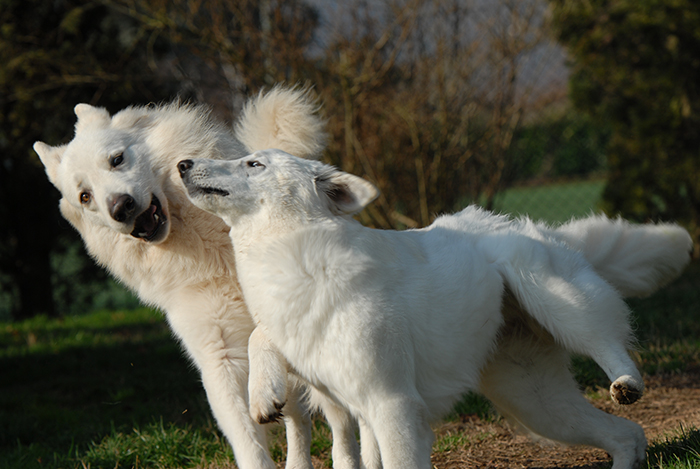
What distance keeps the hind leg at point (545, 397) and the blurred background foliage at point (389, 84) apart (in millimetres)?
3632

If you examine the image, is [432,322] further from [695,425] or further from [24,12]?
[24,12]

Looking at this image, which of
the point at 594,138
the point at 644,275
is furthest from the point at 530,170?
the point at 644,275

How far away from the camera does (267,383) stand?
2.43 metres

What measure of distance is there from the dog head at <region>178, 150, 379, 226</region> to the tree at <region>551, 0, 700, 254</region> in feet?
21.1

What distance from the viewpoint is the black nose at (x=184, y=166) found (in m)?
2.65

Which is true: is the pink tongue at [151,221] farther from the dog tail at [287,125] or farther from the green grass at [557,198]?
the green grass at [557,198]

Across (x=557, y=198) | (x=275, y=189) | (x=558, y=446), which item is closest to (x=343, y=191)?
(x=275, y=189)

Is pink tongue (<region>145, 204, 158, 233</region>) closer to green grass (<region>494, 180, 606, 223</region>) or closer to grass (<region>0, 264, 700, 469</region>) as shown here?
grass (<region>0, 264, 700, 469</region>)

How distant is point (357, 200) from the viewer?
101 inches

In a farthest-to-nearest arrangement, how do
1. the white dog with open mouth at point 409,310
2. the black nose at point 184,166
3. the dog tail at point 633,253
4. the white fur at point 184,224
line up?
the dog tail at point 633,253
the white fur at point 184,224
the black nose at point 184,166
the white dog with open mouth at point 409,310

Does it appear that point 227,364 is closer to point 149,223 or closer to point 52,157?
point 149,223

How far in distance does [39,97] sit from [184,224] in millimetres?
6364

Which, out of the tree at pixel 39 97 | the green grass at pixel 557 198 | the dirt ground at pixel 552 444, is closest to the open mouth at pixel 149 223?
the dirt ground at pixel 552 444

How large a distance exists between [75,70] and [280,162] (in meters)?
5.84
